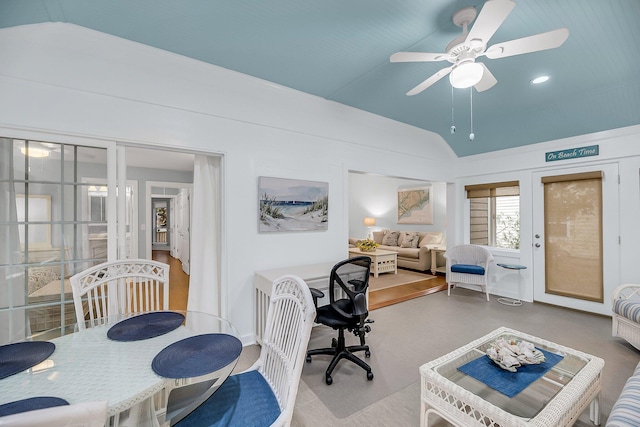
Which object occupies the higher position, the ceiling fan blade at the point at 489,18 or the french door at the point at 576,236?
the ceiling fan blade at the point at 489,18

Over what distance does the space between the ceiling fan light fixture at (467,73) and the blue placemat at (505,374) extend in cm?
190

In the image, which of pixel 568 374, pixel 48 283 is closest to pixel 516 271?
pixel 568 374

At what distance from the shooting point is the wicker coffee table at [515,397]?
4.35 feet

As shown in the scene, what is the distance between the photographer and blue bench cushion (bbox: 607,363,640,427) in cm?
116

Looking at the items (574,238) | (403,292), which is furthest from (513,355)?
(574,238)

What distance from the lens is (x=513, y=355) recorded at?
171 centimetres

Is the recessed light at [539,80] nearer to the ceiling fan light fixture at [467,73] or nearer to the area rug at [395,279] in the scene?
the ceiling fan light fixture at [467,73]

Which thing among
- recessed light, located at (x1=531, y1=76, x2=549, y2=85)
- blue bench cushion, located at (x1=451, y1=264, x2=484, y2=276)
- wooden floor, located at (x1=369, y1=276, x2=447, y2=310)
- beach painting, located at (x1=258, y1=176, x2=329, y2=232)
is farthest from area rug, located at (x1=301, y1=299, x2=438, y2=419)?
recessed light, located at (x1=531, y1=76, x2=549, y2=85)

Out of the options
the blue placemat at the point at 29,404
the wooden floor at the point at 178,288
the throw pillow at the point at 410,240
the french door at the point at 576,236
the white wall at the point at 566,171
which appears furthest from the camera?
the throw pillow at the point at 410,240

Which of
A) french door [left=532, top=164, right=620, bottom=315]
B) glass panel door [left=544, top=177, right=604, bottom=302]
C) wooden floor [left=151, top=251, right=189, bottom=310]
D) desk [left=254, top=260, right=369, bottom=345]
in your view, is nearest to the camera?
desk [left=254, top=260, right=369, bottom=345]

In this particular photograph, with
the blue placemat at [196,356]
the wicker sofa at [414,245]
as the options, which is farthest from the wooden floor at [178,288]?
the wicker sofa at [414,245]

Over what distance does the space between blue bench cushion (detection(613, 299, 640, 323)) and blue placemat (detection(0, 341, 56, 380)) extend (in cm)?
441

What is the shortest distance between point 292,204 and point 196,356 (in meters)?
2.08

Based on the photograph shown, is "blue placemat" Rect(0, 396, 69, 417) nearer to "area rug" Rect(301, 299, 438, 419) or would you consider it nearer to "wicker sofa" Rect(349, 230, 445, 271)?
"area rug" Rect(301, 299, 438, 419)
